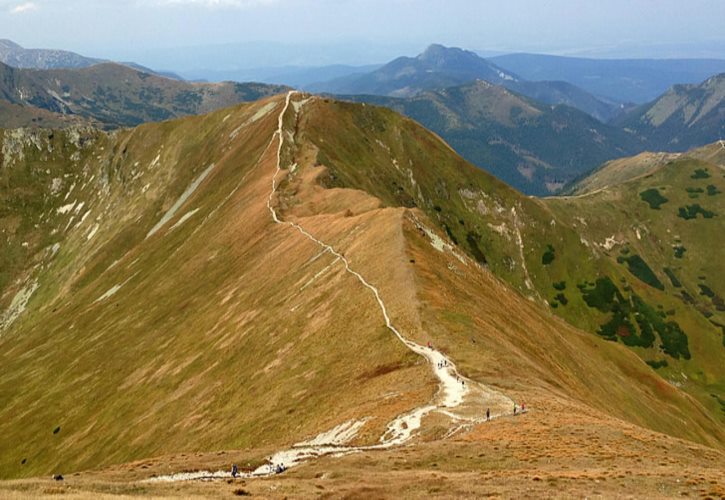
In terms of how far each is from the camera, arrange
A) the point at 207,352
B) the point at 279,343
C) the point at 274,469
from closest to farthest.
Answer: the point at 274,469 → the point at 279,343 → the point at 207,352

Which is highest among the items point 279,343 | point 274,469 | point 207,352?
point 274,469

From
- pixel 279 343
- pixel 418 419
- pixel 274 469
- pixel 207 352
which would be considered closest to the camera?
pixel 274 469

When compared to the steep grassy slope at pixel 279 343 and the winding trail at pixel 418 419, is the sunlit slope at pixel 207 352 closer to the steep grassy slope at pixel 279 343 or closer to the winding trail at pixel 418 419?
the steep grassy slope at pixel 279 343

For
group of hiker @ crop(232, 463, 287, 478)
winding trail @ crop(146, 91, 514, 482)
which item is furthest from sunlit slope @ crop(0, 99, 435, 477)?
group of hiker @ crop(232, 463, 287, 478)

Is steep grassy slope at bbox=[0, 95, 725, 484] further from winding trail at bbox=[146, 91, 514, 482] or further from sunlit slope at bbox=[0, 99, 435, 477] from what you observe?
winding trail at bbox=[146, 91, 514, 482]

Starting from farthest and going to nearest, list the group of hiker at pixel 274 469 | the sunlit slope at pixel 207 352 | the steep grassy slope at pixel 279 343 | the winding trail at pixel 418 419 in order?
the sunlit slope at pixel 207 352
the steep grassy slope at pixel 279 343
the winding trail at pixel 418 419
the group of hiker at pixel 274 469

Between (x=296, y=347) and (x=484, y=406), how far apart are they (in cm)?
3224

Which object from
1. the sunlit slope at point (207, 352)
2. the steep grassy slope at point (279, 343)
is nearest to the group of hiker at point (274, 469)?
the steep grassy slope at point (279, 343)

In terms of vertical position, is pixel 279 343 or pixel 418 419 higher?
pixel 418 419

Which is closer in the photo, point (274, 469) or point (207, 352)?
point (274, 469)

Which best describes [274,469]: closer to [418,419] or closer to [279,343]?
[418,419]

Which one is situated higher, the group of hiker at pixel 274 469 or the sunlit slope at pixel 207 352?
the group of hiker at pixel 274 469

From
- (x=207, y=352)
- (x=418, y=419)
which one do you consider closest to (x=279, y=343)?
(x=207, y=352)

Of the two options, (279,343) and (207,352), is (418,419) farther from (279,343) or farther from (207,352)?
(207,352)
